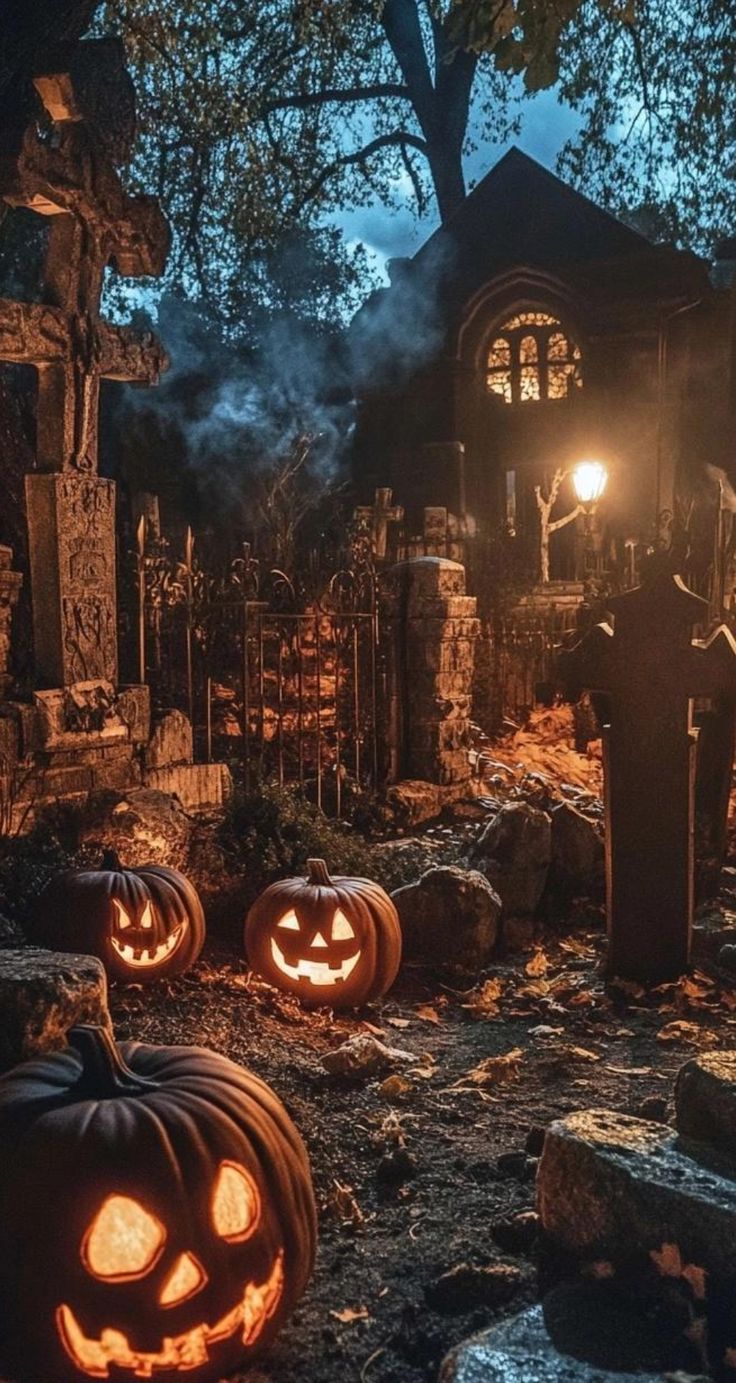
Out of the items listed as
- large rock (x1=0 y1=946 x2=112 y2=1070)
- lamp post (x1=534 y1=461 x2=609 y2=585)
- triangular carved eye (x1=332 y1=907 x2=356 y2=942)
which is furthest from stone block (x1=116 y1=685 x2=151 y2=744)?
lamp post (x1=534 y1=461 x2=609 y2=585)

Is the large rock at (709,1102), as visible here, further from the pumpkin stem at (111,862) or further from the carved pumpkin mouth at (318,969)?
the pumpkin stem at (111,862)

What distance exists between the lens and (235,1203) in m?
2.78

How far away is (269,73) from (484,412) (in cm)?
740

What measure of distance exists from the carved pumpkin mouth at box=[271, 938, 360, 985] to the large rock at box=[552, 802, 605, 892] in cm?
194

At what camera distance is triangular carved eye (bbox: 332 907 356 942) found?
548 centimetres

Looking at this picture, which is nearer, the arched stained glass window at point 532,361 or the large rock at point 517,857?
the large rock at point 517,857

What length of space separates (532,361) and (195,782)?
18247mm

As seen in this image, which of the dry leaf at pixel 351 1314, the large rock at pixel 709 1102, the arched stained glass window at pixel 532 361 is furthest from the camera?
the arched stained glass window at pixel 532 361

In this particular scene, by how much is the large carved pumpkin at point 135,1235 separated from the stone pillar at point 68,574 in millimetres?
4611

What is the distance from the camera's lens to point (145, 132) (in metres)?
15.5

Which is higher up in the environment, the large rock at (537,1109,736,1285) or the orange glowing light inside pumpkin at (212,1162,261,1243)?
the orange glowing light inside pumpkin at (212,1162,261,1243)

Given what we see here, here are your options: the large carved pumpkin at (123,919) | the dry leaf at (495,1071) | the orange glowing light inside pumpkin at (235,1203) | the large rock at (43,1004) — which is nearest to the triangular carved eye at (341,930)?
the large carved pumpkin at (123,919)

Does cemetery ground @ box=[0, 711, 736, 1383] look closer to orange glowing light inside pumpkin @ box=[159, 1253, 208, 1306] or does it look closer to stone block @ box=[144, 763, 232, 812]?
orange glowing light inside pumpkin @ box=[159, 1253, 208, 1306]

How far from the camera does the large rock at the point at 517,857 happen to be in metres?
6.71
